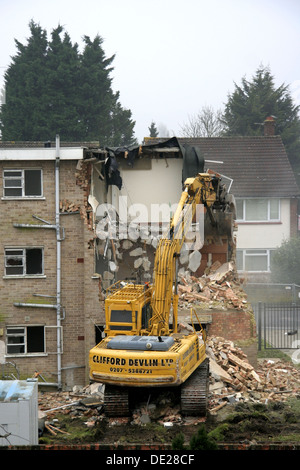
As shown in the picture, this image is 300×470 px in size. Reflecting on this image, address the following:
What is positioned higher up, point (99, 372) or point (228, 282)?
point (228, 282)

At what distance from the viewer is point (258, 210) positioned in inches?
1639

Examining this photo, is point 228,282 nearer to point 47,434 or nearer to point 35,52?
point 47,434

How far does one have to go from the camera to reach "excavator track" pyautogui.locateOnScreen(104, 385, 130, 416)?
16.3 metres

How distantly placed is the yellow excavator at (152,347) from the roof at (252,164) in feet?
76.6

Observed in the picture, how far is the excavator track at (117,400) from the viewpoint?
1628 centimetres

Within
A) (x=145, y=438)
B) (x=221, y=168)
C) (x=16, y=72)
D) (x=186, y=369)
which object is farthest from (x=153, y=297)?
(x=16, y=72)

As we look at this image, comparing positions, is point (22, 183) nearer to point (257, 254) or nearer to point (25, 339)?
point (25, 339)

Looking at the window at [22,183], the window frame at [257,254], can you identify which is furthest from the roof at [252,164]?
the window at [22,183]

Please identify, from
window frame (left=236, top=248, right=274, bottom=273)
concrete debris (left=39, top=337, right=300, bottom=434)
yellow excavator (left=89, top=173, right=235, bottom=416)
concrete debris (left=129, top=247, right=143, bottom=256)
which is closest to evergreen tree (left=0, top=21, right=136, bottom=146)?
window frame (left=236, top=248, right=274, bottom=273)

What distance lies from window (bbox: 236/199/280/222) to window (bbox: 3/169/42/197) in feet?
69.3

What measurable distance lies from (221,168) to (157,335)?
2636cm

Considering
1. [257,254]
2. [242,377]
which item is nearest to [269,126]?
→ [257,254]

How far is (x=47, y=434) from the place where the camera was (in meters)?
15.9

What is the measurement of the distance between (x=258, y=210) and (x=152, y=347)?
88.8 feet
